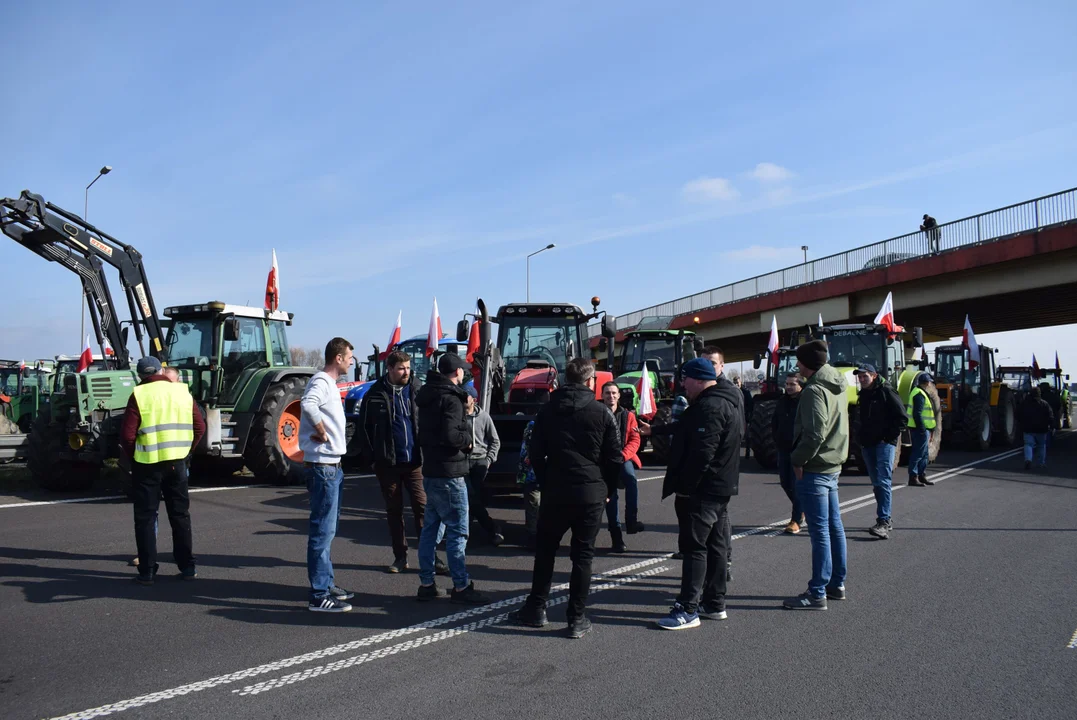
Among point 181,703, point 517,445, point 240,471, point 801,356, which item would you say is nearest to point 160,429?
point 181,703

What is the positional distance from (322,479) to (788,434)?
5110mm

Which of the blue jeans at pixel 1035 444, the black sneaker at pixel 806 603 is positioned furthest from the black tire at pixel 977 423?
the black sneaker at pixel 806 603

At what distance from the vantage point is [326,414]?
5.77 meters

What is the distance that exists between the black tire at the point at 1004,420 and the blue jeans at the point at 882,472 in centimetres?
1619

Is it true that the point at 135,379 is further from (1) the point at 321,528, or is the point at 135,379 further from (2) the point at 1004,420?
(2) the point at 1004,420

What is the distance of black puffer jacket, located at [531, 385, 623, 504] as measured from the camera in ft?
17.0

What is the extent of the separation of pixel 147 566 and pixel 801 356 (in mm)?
5419

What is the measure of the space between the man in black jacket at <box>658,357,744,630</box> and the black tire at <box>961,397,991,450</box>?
16.8 metres

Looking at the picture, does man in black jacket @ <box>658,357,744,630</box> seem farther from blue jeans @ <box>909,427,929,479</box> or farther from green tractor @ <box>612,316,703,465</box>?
green tractor @ <box>612,316,703,465</box>

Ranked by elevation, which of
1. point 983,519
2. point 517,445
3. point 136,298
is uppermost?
point 136,298

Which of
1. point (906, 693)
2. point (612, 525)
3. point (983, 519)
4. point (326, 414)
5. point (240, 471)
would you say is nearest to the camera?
point (906, 693)

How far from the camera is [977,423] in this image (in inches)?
771

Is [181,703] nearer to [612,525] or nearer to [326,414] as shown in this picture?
[326,414]

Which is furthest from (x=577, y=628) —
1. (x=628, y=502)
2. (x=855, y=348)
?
(x=855, y=348)
